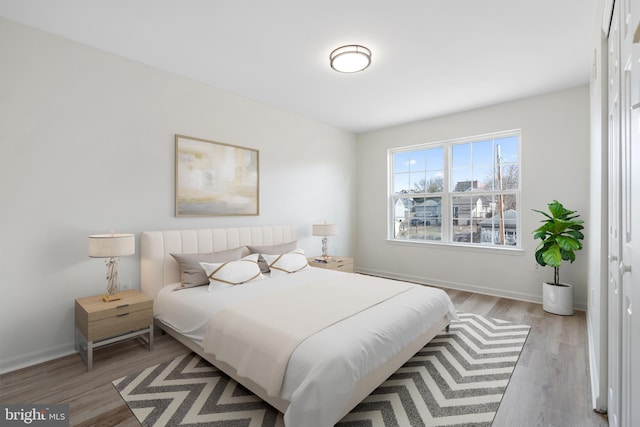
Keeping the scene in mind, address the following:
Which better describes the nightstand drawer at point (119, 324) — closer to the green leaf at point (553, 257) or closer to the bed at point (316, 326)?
the bed at point (316, 326)

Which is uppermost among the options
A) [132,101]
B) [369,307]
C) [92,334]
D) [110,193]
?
[132,101]

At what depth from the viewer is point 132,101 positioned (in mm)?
2957

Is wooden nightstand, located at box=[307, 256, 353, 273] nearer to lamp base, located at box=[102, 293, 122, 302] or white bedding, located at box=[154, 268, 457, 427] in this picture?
white bedding, located at box=[154, 268, 457, 427]

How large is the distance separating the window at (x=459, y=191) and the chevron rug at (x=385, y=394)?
2.24 meters

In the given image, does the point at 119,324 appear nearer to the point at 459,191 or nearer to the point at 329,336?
the point at 329,336

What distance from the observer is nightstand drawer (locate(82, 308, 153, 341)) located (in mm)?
2315

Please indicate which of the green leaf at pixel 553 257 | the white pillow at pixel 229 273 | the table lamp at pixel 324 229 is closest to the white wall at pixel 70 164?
the white pillow at pixel 229 273

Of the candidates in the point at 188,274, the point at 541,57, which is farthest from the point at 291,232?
the point at 541,57

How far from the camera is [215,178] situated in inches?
143

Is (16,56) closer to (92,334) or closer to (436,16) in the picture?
(92,334)

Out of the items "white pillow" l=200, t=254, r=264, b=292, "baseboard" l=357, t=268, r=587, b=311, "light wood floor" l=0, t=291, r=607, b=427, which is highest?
"white pillow" l=200, t=254, r=264, b=292

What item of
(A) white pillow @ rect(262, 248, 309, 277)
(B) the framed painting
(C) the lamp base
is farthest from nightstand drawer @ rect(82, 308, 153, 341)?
(A) white pillow @ rect(262, 248, 309, 277)

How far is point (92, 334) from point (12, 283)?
2.52 feet

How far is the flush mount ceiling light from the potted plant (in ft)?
8.72
